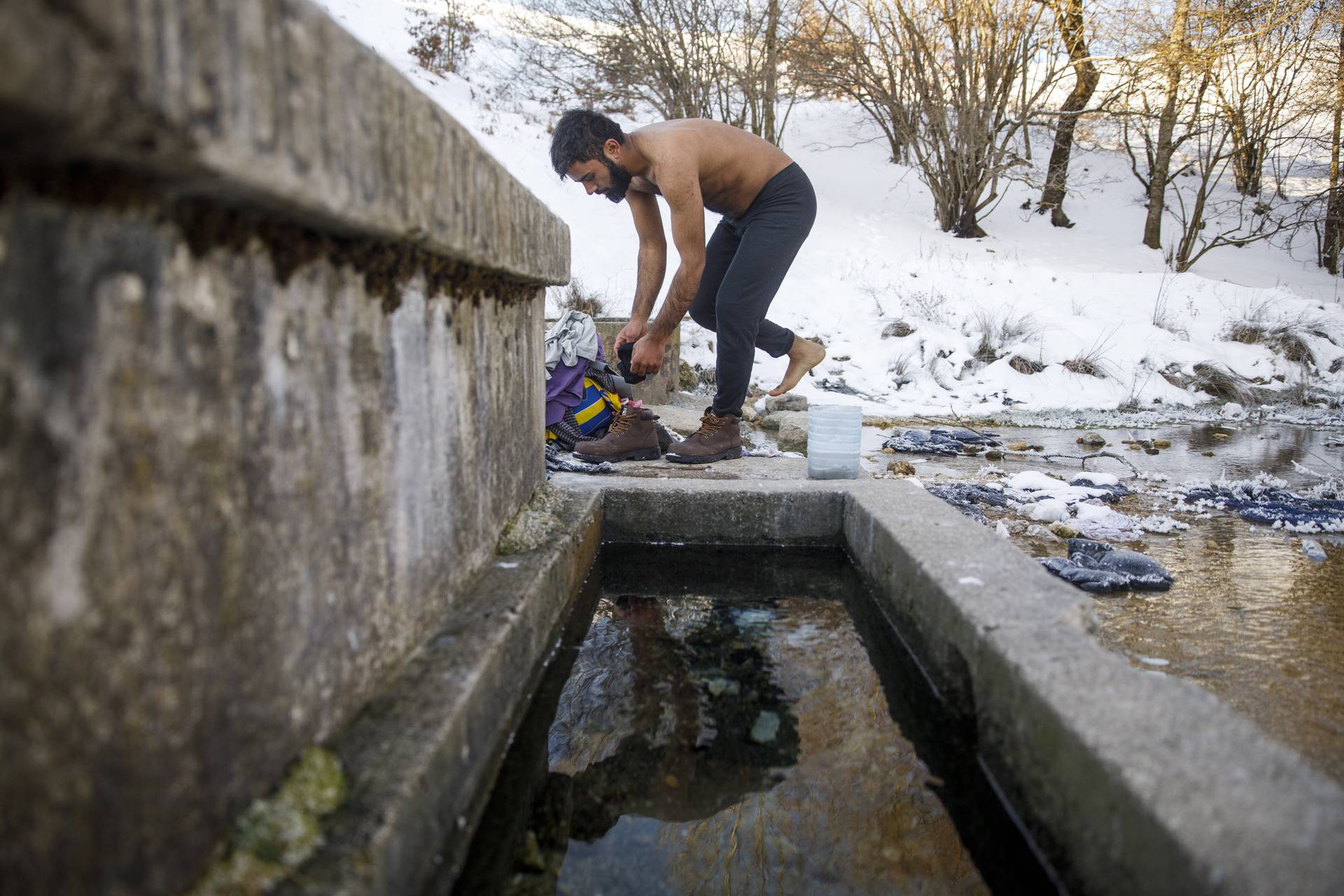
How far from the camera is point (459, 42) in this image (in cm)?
1585

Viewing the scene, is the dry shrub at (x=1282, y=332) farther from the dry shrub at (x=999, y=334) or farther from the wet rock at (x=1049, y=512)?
the wet rock at (x=1049, y=512)

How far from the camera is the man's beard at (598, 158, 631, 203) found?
3.17m

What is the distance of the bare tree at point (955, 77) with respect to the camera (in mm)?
10906

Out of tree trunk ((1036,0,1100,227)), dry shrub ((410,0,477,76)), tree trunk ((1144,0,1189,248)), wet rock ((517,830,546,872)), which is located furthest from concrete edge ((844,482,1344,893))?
dry shrub ((410,0,477,76))

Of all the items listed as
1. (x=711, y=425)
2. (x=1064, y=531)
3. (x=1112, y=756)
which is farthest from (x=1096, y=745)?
(x=711, y=425)

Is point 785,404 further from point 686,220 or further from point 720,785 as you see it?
point 720,785

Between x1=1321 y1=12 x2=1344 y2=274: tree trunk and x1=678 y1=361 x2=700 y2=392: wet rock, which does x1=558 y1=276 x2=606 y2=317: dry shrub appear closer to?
x1=678 y1=361 x2=700 y2=392: wet rock

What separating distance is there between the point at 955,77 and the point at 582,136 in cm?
1003

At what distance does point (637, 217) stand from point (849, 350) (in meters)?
5.46

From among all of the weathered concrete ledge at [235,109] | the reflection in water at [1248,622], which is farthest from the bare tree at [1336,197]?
the weathered concrete ledge at [235,109]

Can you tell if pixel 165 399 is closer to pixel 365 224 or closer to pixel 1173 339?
pixel 365 224

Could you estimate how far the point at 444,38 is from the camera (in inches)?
624

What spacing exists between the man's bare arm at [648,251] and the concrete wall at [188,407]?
2.49m

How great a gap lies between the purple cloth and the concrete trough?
168 centimetres
